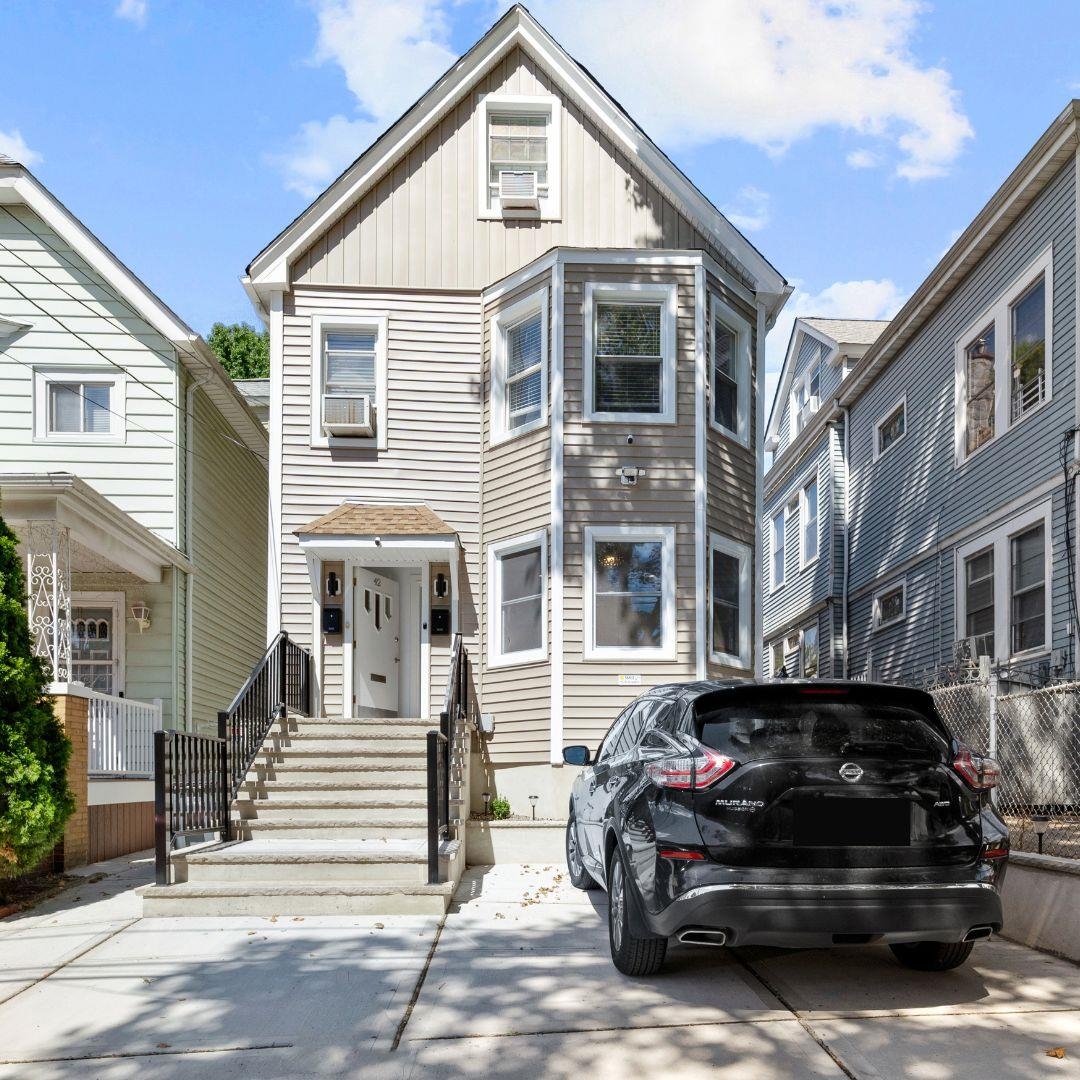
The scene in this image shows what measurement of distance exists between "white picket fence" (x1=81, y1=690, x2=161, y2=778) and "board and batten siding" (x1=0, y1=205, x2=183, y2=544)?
2.62 m

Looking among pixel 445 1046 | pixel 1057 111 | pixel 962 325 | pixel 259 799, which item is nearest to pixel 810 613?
pixel 962 325

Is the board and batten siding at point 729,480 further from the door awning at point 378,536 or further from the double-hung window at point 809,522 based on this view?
the double-hung window at point 809,522

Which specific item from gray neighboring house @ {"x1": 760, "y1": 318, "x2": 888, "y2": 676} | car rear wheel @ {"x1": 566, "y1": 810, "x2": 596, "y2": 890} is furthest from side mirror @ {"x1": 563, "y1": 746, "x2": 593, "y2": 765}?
gray neighboring house @ {"x1": 760, "y1": 318, "x2": 888, "y2": 676}

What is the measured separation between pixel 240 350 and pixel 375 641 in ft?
91.8

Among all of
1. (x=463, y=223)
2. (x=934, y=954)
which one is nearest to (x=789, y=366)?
(x=463, y=223)

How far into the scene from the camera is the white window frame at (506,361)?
13148 mm

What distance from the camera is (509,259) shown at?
1403 centimetres

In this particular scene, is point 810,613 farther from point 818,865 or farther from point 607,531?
point 818,865

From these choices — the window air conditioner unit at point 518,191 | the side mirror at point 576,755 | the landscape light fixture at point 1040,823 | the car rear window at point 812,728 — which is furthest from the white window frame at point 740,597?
the car rear window at point 812,728

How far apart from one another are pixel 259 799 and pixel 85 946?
3.25 metres

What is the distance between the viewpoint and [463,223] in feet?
46.2

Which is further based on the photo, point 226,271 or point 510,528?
point 226,271

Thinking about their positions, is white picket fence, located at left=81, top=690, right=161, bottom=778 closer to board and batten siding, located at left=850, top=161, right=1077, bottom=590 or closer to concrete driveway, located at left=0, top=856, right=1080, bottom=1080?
concrete driveway, located at left=0, top=856, right=1080, bottom=1080

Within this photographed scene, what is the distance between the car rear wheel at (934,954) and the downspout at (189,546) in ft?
35.3
